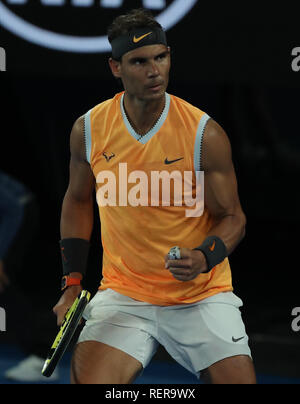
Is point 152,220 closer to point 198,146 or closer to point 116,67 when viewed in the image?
point 198,146

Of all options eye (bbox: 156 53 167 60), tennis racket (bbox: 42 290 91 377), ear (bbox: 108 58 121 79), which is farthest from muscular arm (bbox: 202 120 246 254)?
tennis racket (bbox: 42 290 91 377)

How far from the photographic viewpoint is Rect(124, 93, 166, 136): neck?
318 cm

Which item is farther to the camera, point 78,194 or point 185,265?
point 78,194

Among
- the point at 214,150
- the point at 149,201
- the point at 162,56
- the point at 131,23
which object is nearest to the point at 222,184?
the point at 214,150

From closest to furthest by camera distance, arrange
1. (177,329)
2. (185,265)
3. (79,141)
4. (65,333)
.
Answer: (185,265) → (65,333) → (177,329) → (79,141)

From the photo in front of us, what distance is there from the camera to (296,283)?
21.3 feet

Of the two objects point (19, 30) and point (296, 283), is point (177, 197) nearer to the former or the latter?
point (19, 30)

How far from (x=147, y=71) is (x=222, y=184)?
49cm

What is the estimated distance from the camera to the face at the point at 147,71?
3.07 meters

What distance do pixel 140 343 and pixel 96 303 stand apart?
0.88 feet

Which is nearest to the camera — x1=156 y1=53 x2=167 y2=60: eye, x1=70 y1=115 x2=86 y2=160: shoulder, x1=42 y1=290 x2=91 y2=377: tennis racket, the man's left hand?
the man's left hand

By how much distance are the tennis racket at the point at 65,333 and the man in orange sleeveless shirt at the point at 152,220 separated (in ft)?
0.26

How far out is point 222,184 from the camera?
10.1 ft

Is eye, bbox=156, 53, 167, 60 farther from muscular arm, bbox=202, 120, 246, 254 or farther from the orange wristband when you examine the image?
the orange wristband
